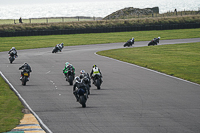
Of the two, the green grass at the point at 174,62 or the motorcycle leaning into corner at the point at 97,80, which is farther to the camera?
the green grass at the point at 174,62

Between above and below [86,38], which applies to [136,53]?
below

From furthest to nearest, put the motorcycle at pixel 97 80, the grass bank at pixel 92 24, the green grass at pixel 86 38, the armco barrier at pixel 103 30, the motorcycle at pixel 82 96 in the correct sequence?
1. the grass bank at pixel 92 24
2. the armco barrier at pixel 103 30
3. the green grass at pixel 86 38
4. the motorcycle at pixel 97 80
5. the motorcycle at pixel 82 96

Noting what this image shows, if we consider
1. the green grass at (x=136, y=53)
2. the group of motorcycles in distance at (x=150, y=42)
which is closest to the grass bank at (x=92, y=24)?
the green grass at (x=136, y=53)

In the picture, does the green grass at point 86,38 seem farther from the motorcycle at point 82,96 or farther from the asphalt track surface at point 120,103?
the motorcycle at point 82,96

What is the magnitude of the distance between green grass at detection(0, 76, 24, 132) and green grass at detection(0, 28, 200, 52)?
32.0 metres

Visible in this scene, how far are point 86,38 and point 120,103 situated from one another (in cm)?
4794

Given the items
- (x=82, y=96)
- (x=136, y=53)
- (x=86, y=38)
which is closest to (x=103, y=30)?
(x=86, y=38)

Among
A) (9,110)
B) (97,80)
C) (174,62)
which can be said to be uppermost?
(97,80)

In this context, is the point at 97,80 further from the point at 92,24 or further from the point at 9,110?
the point at 92,24

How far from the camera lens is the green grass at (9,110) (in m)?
14.0

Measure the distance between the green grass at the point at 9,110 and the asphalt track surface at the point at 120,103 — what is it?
614mm

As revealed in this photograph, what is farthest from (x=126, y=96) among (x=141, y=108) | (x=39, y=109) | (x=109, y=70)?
(x=109, y=70)

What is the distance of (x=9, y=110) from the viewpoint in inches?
648

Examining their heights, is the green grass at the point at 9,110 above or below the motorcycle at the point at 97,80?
below
